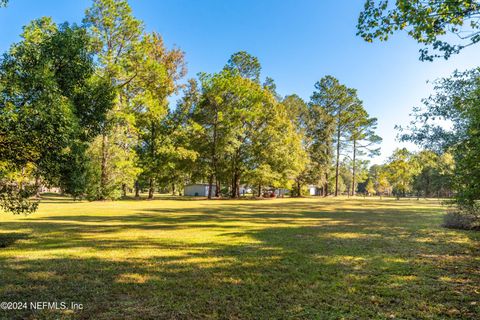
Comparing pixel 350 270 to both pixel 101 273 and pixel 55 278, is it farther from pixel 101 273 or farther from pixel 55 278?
pixel 55 278

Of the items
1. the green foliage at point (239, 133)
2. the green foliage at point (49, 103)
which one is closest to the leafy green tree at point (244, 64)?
the green foliage at point (239, 133)

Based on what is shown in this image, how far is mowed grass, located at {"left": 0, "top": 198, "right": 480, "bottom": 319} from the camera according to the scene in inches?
175

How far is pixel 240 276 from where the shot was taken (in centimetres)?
610

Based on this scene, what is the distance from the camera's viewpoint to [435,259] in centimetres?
773

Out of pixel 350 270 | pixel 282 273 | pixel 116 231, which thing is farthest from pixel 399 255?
pixel 116 231

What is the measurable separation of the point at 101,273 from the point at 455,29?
8.79 meters

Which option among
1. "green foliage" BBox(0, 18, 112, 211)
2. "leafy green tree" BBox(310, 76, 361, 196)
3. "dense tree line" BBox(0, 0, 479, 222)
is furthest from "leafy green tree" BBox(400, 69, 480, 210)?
"leafy green tree" BBox(310, 76, 361, 196)

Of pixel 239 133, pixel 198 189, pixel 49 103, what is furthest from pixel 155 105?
pixel 198 189

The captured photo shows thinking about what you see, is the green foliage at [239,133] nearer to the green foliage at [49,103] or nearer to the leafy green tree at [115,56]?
the leafy green tree at [115,56]

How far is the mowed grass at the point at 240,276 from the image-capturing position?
444 cm

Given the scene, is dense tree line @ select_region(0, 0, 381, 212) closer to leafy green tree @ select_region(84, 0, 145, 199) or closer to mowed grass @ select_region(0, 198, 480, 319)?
leafy green tree @ select_region(84, 0, 145, 199)

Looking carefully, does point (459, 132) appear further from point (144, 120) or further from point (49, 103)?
point (144, 120)

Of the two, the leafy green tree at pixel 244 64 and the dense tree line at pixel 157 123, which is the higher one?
the leafy green tree at pixel 244 64

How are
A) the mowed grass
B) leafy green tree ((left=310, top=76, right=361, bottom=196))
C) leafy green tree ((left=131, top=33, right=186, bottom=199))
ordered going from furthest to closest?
leafy green tree ((left=310, top=76, right=361, bottom=196))
leafy green tree ((left=131, top=33, right=186, bottom=199))
the mowed grass
